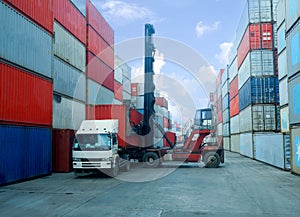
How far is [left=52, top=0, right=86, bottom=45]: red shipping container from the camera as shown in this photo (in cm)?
2145

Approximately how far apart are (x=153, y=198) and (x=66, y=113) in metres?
13.6

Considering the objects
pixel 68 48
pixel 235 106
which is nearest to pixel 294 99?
pixel 68 48

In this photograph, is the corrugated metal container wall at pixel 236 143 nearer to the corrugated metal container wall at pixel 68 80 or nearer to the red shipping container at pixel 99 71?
the red shipping container at pixel 99 71

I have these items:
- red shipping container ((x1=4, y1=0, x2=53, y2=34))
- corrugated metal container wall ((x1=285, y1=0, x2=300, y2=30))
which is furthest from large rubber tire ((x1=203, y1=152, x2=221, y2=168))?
red shipping container ((x1=4, y1=0, x2=53, y2=34))

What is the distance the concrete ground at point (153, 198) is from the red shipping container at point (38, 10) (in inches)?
315

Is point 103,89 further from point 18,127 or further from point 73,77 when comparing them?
point 18,127

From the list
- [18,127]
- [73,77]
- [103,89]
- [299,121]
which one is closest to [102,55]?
[103,89]

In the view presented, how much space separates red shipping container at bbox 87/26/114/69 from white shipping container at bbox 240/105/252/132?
14.8m

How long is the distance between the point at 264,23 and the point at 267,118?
30.4 ft

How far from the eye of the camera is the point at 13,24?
1430 cm

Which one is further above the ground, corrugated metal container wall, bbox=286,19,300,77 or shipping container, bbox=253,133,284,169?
corrugated metal container wall, bbox=286,19,300,77

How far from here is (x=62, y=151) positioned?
19.5m

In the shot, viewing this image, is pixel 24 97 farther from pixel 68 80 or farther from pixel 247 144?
pixel 247 144

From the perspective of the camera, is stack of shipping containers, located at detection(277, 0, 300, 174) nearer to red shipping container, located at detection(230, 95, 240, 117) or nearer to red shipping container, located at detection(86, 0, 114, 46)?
red shipping container, located at detection(86, 0, 114, 46)
